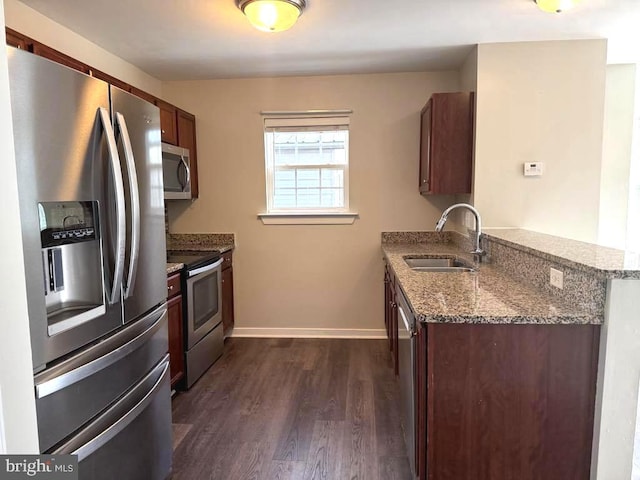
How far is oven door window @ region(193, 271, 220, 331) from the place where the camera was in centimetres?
295

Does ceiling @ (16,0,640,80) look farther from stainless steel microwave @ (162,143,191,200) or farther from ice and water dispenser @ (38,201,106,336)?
ice and water dispenser @ (38,201,106,336)

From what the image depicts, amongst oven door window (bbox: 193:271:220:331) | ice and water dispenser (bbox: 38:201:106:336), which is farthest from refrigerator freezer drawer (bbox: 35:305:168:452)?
oven door window (bbox: 193:271:220:331)

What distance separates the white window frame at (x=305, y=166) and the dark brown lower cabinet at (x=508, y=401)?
238 cm

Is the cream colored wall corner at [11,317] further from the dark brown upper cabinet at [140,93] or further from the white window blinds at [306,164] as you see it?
the white window blinds at [306,164]

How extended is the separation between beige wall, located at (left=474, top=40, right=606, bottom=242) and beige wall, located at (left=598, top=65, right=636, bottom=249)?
3.08 feet

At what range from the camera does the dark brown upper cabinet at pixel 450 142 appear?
3057 millimetres

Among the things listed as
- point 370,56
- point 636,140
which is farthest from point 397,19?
point 636,140

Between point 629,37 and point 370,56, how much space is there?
1827 millimetres

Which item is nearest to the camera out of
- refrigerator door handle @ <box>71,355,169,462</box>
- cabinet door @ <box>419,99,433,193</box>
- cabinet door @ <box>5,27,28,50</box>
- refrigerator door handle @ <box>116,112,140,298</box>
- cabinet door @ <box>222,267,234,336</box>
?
refrigerator door handle @ <box>71,355,169,462</box>

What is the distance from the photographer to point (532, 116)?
116 inches

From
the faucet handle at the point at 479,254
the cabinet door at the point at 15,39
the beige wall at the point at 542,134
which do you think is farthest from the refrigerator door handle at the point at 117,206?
the beige wall at the point at 542,134

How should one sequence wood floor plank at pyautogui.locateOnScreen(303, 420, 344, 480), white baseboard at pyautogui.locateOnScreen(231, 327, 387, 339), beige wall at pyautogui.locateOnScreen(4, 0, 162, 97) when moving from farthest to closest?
white baseboard at pyautogui.locateOnScreen(231, 327, 387, 339), beige wall at pyautogui.locateOnScreen(4, 0, 162, 97), wood floor plank at pyautogui.locateOnScreen(303, 420, 344, 480)

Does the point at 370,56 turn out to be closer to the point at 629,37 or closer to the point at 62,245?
the point at 629,37

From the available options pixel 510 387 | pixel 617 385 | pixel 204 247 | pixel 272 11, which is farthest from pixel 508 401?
pixel 204 247
